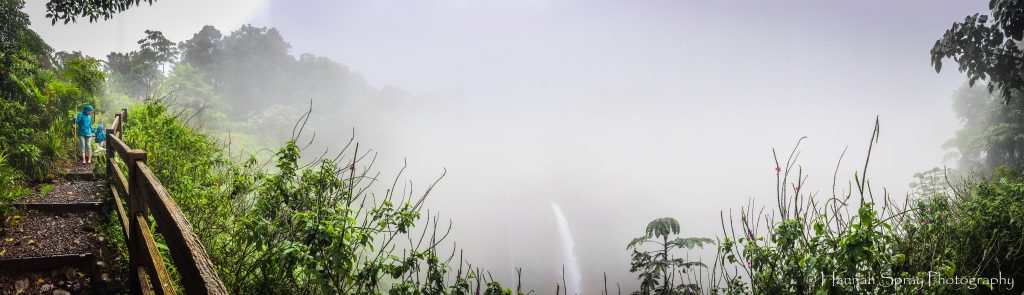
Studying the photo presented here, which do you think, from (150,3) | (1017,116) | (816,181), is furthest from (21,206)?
(816,181)

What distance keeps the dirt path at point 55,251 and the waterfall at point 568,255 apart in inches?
2219

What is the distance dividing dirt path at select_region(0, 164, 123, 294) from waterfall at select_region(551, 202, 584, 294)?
56363 millimetres

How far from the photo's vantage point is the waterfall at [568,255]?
64375 millimetres

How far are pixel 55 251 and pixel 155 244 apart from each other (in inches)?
112

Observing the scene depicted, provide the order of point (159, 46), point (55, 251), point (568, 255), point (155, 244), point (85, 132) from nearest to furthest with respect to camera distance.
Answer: point (155, 244) → point (55, 251) → point (85, 132) → point (159, 46) → point (568, 255)

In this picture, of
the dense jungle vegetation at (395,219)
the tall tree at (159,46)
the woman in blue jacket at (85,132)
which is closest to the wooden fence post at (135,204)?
the dense jungle vegetation at (395,219)

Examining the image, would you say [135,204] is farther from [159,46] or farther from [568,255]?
[568,255]

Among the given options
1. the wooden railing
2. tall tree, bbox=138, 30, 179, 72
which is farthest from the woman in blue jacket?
tall tree, bbox=138, 30, 179, 72

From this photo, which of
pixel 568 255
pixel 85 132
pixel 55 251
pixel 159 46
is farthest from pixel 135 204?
pixel 568 255

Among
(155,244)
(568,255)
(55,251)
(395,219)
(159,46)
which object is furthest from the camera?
(568,255)

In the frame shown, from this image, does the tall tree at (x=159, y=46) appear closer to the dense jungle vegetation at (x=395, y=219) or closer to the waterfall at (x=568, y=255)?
the dense jungle vegetation at (x=395, y=219)

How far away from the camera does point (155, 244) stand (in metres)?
2.48

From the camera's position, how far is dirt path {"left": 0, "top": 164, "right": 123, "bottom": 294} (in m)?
3.61

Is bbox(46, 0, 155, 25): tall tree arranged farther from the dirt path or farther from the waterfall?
the waterfall
